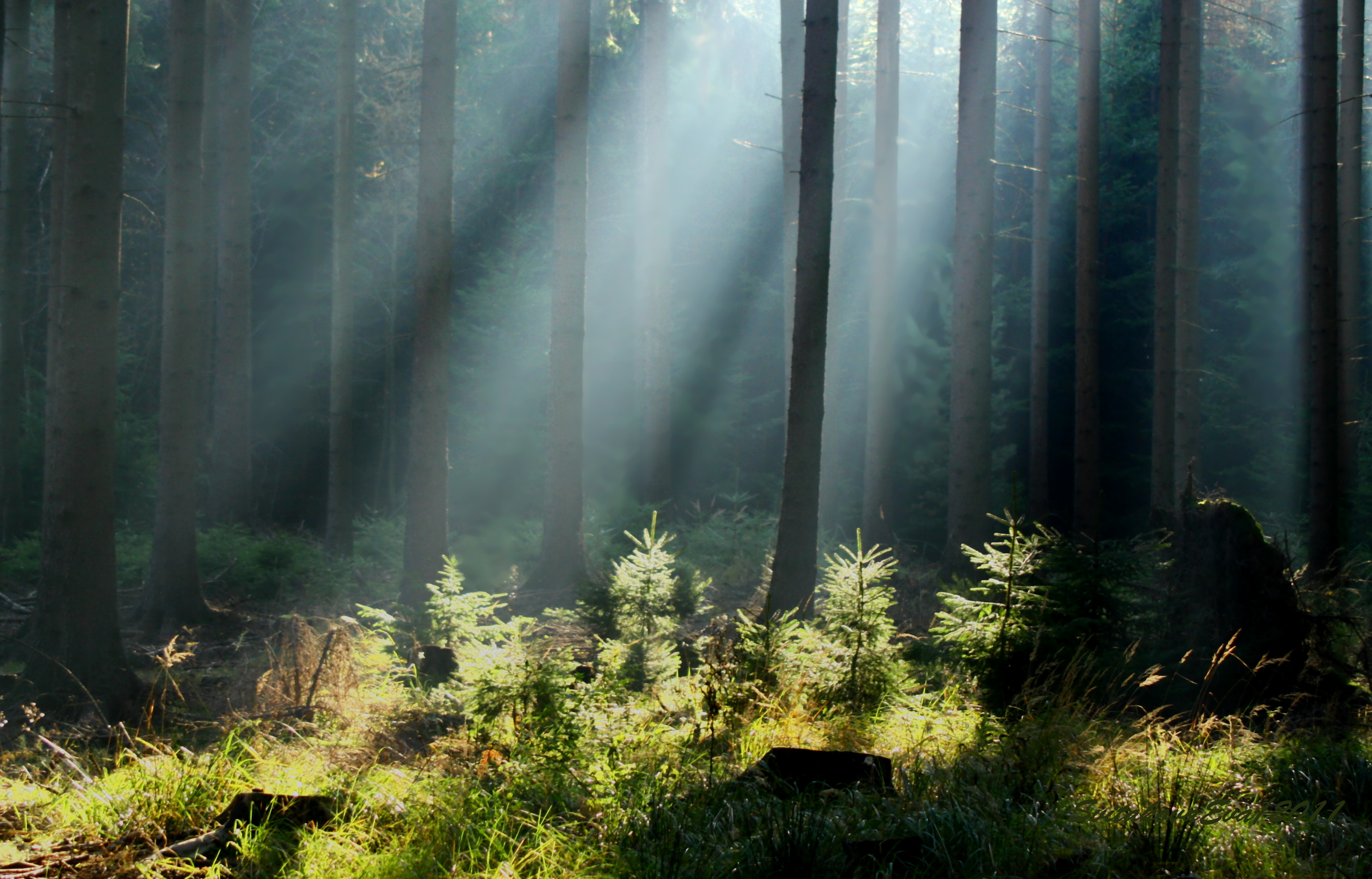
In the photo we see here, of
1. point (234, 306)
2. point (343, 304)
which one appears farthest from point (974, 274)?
point (234, 306)

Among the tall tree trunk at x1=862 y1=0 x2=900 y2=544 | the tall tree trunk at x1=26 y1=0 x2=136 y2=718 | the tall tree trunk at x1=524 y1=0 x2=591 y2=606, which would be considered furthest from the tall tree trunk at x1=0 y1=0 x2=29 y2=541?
the tall tree trunk at x1=862 y1=0 x2=900 y2=544

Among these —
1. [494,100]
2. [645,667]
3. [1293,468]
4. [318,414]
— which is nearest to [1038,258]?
[1293,468]

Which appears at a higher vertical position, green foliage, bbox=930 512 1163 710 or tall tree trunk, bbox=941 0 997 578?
tall tree trunk, bbox=941 0 997 578

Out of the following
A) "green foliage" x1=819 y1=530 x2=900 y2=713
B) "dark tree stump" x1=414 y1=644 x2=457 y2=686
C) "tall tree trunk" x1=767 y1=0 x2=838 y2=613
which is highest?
"tall tree trunk" x1=767 y1=0 x2=838 y2=613

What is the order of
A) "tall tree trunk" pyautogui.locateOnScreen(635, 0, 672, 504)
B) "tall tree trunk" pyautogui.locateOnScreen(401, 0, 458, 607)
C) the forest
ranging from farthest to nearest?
"tall tree trunk" pyautogui.locateOnScreen(635, 0, 672, 504) → "tall tree trunk" pyautogui.locateOnScreen(401, 0, 458, 607) → the forest

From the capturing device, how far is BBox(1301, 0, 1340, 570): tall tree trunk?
10.4 meters

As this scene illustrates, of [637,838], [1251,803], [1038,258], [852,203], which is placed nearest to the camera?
[637,838]

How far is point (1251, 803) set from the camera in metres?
4.46

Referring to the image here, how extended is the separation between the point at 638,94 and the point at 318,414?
1094 cm

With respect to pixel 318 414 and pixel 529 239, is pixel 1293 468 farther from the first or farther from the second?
pixel 318 414

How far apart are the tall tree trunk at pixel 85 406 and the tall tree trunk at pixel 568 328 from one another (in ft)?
18.0

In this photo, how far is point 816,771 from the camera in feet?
15.1

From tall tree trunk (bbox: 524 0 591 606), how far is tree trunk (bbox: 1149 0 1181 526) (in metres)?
8.66

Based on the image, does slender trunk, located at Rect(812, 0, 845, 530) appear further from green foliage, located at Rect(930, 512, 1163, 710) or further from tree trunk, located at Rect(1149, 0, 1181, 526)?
Answer: green foliage, located at Rect(930, 512, 1163, 710)
